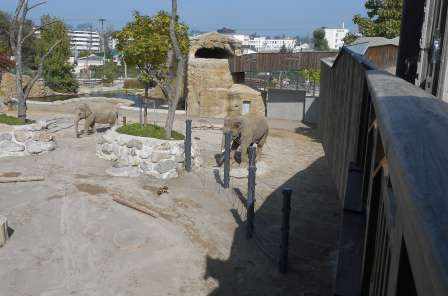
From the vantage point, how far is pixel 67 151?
13.1 metres

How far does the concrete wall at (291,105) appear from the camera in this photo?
22.8 metres

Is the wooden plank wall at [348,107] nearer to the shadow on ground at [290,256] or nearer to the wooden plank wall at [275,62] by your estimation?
the shadow on ground at [290,256]

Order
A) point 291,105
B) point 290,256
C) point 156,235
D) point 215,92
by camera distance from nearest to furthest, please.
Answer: point 290,256
point 156,235
point 215,92
point 291,105

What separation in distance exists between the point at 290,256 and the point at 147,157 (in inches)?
203

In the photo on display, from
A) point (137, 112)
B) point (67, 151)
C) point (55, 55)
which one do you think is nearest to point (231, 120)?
point (67, 151)

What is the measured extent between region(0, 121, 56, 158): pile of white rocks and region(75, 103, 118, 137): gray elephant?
205cm

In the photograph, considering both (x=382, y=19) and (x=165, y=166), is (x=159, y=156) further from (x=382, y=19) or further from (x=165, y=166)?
(x=382, y=19)

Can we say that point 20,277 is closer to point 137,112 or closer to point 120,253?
point 120,253

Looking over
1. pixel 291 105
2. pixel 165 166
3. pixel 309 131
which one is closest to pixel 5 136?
pixel 165 166

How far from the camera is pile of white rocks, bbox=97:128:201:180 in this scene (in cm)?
1100

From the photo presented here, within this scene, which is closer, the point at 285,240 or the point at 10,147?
the point at 285,240

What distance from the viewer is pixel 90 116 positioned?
1535 centimetres

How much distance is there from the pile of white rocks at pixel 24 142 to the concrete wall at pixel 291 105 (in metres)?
13.4

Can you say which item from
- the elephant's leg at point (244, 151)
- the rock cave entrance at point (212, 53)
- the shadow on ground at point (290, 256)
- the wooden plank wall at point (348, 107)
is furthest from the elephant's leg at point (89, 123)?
the rock cave entrance at point (212, 53)
